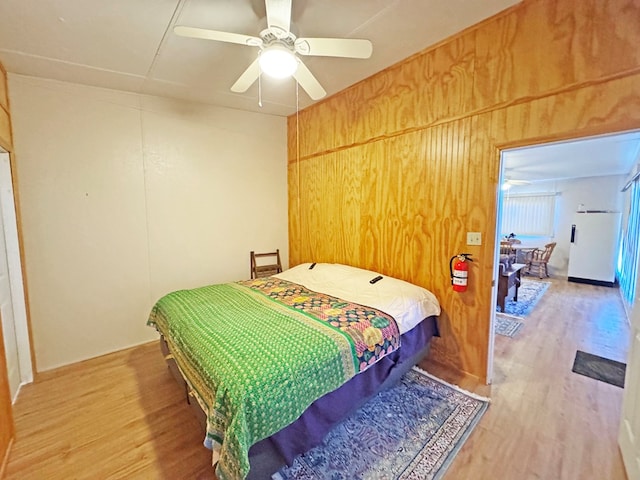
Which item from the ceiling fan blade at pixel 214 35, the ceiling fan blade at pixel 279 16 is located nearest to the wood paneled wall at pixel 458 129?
the ceiling fan blade at pixel 279 16

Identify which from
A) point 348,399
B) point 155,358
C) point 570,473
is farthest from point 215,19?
point 570,473

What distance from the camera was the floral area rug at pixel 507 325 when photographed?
331 cm

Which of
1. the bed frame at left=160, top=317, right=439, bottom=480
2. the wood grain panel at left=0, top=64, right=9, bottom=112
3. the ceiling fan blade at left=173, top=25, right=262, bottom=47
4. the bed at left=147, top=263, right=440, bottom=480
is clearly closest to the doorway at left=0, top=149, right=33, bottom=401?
the wood grain panel at left=0, top=64, right=9, bottom=112

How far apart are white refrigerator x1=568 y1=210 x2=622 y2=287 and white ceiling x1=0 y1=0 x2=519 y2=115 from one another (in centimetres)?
589

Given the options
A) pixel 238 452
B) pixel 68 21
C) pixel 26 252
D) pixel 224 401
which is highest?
pixel 68 21

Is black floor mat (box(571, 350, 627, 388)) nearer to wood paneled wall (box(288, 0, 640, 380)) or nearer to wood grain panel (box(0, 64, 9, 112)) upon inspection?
wood paneled wall (box(288, 0, 640, 380))

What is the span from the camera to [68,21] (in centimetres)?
186

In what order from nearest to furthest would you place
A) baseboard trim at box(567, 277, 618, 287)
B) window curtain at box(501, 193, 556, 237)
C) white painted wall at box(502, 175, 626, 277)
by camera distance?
1. baseboard trim at box(567, 277, 618, 287)
2. white painted wall at box(502, 175, 626, 277)
3. window curtain at box(501, 193, 556, 237)

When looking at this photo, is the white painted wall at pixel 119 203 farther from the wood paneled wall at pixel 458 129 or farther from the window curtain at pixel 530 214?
the window curtain at pixel 530 214

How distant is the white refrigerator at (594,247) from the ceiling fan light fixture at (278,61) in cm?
696

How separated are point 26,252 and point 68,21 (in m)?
1.97

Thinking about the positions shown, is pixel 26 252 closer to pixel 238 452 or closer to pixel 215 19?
pixel 215 19

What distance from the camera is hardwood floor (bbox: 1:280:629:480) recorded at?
5.26 ft

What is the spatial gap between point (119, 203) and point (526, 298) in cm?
596
